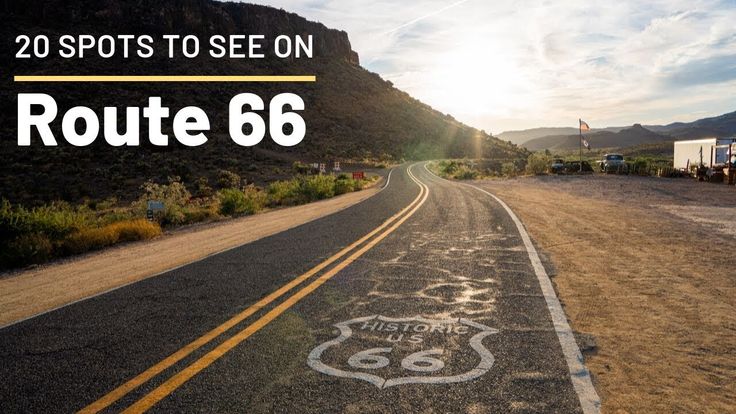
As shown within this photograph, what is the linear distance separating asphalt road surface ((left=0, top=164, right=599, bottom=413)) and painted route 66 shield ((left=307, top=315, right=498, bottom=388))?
2 centimetres

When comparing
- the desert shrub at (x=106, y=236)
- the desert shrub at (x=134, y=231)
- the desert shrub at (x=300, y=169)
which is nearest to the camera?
the desert shrub at (x=106, y=236)

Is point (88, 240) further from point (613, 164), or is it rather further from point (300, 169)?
point (300, 169)

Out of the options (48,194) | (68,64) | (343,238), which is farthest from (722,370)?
(68,64)

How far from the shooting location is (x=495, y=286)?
6785 mm

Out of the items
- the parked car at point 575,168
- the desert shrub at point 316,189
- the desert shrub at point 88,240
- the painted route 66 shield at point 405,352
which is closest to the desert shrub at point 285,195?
the desert shrub at point 316,189

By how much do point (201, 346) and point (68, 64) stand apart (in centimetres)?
7173

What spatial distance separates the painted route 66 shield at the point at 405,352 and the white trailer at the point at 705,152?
3208cm

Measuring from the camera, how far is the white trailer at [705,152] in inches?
1239

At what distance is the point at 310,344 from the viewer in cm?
463

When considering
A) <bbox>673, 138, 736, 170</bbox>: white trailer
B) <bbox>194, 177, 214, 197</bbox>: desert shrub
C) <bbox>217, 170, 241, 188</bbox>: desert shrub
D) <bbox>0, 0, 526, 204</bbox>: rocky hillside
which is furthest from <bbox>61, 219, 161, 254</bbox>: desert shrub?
<bbox>673, 138, 736, 170</bbox>: white trailer

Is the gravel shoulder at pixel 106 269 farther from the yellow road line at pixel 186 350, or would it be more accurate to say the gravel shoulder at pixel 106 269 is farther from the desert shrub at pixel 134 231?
the yellow road line at pixel 186 350

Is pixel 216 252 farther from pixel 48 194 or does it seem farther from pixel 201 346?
pixel 48 194

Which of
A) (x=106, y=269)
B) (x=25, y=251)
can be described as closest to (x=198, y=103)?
(x=25, y=251)

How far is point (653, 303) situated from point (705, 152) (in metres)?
35.2
